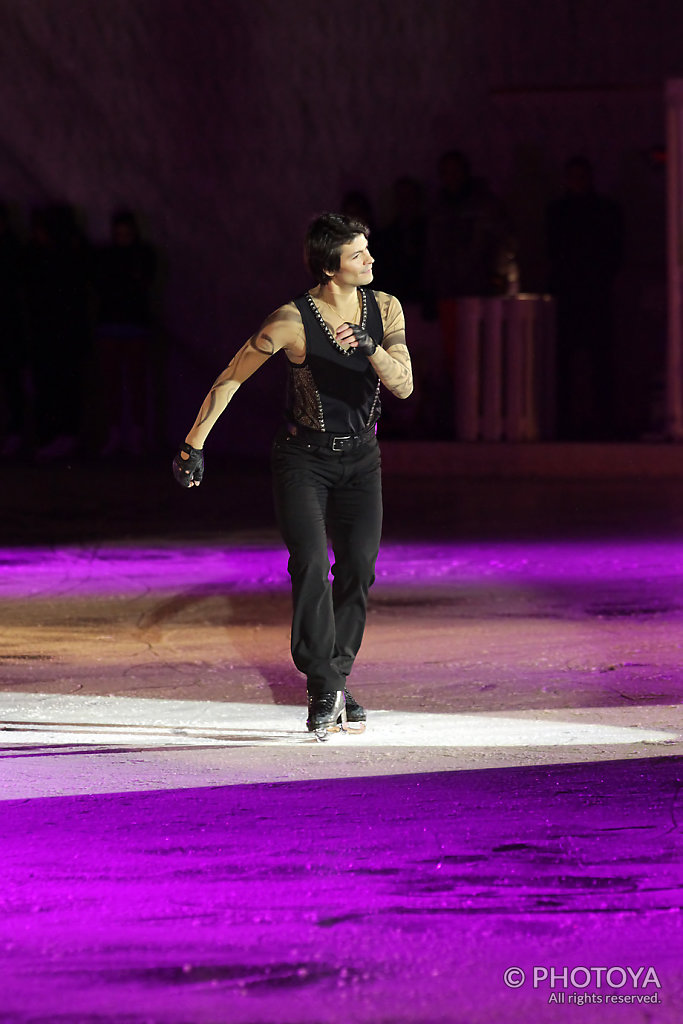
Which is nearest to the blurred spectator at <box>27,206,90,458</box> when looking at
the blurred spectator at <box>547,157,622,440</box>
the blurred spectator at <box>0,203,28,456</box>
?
the blurred spectator at <box>0,203,28,456</box>

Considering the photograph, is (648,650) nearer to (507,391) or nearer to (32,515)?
(32,515)

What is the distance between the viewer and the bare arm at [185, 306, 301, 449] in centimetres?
689

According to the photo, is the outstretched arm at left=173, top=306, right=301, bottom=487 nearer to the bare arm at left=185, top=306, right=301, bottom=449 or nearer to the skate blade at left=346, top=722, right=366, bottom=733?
the bare arm at left=185, top=306, right=301, bottom=449

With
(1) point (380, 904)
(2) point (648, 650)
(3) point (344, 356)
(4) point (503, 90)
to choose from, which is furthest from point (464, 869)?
(4) point (503, 90)

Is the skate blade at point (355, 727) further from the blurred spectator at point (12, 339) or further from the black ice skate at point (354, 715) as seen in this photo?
the blurred spectator at point (12, 339)

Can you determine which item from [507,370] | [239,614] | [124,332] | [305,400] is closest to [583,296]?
[507,370]

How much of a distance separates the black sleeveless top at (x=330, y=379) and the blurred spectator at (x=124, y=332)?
A: 1251cm

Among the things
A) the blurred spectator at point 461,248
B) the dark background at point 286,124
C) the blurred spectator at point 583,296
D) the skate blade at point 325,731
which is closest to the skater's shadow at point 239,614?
the skate blade at point 325,731

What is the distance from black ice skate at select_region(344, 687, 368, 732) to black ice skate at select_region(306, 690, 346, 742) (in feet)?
0.30

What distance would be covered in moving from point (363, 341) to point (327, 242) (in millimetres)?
454

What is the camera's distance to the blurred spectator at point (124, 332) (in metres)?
19.4

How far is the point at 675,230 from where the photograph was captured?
17266mm

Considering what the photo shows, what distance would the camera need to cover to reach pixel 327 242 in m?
6.91

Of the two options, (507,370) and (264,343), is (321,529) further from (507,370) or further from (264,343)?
(507,370)
